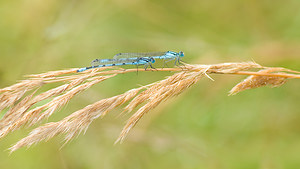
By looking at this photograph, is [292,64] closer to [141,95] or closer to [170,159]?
[170,159]

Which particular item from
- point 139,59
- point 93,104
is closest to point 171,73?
point 139,59

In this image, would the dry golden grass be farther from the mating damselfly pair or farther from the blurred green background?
the blurred green background

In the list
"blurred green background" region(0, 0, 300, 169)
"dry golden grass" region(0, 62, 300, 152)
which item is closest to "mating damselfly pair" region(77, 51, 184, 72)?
"dry golden grass" region(0, 62, 300, 152)

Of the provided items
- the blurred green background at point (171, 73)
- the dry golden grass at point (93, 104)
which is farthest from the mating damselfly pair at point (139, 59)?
the blurred green background at point (171, 73)

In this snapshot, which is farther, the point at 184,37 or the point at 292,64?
the point at 184,37

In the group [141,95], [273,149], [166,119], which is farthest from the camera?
[166,119]

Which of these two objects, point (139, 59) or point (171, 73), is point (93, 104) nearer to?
point (139, 59)

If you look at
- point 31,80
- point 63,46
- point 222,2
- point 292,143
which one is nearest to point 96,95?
point 63,46
